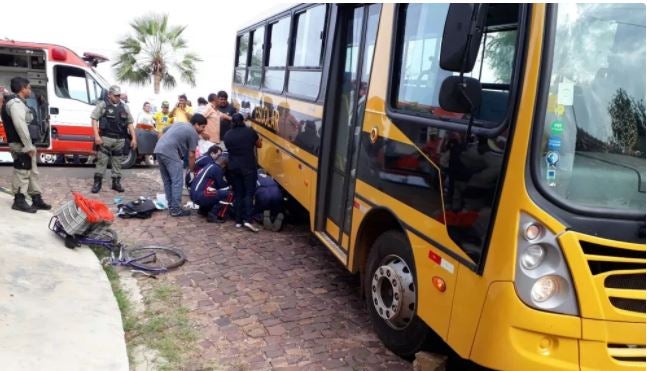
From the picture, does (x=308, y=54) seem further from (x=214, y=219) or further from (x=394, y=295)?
(x=394, y=295)

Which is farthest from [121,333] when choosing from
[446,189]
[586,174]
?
[586,174]

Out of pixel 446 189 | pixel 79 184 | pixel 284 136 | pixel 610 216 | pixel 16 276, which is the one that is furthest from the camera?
pixel 79 184

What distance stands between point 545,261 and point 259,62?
729 centimetres

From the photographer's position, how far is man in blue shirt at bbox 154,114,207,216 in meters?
7.45

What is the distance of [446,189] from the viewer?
2.97 meters

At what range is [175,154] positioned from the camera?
7.49 meters

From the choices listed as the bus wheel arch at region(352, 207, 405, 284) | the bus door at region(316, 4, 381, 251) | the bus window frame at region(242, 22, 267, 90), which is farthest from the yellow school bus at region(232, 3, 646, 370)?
the bus window frame at region(242, 22, 267, 90)

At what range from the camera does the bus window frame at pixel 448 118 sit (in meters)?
2.50

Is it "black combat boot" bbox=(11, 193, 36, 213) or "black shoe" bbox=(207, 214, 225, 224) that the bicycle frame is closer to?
"black combat boot" bbox=(11, 193, 36, 213)

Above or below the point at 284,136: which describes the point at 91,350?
below

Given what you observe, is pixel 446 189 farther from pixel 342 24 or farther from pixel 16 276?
pixel 16 276

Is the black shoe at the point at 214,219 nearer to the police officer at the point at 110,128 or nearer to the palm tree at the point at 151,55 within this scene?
the police officer at the point at 110,128

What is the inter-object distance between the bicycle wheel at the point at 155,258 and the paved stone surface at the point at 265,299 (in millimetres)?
127

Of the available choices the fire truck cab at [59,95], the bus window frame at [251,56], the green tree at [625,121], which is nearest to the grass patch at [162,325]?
the green tree at [625,121]
